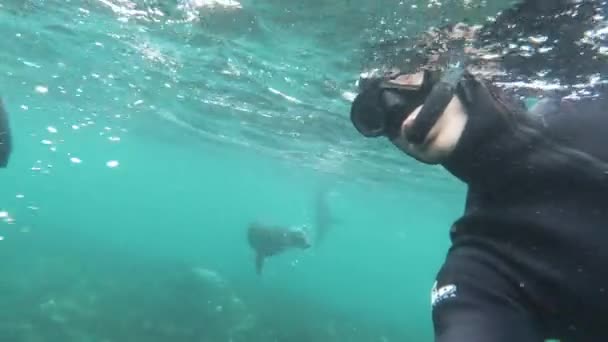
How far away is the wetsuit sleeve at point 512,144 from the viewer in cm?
211

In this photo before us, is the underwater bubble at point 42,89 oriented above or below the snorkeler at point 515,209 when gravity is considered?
below

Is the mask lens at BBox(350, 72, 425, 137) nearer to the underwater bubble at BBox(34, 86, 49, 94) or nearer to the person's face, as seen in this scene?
the person's face

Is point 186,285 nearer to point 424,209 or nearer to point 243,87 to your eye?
point 243,87

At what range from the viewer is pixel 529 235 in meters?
2.09

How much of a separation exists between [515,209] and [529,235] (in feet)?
0.47

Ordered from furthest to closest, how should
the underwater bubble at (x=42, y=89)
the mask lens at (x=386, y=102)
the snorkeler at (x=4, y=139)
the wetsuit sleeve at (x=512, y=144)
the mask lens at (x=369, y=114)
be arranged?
1. the underwater bubble at (x=42, y=89)
2. the snorkeler at (x=4, y=139)
3. the mask lens at (x=369, y=114)
4. the mask lens at (x=386, y=102)
5. the wetsuit sleeve at (x=512, y=144)

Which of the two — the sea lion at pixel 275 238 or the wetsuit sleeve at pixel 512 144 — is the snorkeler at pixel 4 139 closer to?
the wetsuit sleeve at pixel 512 144

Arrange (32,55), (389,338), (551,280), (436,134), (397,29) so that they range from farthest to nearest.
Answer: (389,338) < (32,55) < (397,29) < (436,134) < (551,280)

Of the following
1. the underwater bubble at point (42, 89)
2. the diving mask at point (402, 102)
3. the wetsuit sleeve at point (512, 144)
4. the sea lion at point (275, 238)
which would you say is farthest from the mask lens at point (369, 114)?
the underwater bubble at point (42, 89)

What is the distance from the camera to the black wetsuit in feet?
6.42

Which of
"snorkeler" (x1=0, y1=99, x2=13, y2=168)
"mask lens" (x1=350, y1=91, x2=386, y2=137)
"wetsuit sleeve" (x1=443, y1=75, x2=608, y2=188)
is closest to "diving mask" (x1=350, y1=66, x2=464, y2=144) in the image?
"mask lens" (x1=350, y1=91, x2=386, y2=137)

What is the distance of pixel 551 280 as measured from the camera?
1992mm

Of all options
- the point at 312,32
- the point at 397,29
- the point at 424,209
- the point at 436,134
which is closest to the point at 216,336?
the point at 312,32

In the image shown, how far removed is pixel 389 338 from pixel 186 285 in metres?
13.9
